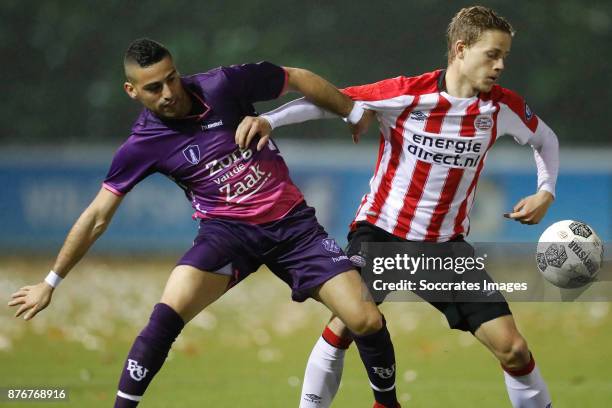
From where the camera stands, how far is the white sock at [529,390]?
15.4ft

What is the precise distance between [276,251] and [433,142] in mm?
923

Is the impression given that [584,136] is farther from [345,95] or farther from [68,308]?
[345,95]

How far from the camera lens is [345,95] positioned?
16.4 feet

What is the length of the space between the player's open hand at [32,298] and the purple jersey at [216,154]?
558 millimetres

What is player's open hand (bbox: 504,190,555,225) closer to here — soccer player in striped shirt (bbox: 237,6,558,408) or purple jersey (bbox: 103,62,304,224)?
soccer player in striped shirt (bbox: 237,6,558,408)

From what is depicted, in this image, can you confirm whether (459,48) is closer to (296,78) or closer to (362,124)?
(362,124)

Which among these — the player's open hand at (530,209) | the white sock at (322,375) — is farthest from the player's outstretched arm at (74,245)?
the player's open hand at (530,209)

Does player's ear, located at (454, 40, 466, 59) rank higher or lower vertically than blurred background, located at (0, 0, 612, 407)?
higher

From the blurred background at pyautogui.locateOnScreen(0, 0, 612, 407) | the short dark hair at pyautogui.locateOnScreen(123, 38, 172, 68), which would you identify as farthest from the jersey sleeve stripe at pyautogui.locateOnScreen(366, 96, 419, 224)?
the blurred background at pyautogui.locateOnScreen(0, 0, 612, 407)

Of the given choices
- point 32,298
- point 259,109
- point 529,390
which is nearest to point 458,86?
point 529,390

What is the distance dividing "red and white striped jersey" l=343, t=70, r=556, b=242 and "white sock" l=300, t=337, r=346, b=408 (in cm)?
67

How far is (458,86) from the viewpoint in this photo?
16.4 ft

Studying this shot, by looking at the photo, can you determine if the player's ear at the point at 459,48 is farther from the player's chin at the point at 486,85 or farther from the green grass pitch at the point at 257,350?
the green grass pitch at the point at 257,350

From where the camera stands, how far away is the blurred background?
33.8 feet
